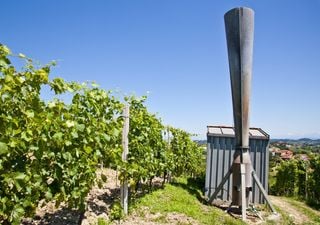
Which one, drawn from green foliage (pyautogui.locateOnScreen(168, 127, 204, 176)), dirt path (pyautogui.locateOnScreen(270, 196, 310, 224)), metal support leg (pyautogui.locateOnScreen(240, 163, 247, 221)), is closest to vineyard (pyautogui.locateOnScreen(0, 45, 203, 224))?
metal support leg (pyautogui.locateOnScreen(240, 163, 247, 221))

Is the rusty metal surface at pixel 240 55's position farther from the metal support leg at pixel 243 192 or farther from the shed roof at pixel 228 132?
the shed roof at pixel 228 132

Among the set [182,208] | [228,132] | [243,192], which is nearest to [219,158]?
[228,132]

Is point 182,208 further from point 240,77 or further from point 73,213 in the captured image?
point 240,77

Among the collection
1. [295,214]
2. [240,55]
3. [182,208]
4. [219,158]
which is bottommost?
[295,214]

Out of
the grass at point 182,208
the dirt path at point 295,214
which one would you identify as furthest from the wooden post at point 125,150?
the dirt path at point 295,214

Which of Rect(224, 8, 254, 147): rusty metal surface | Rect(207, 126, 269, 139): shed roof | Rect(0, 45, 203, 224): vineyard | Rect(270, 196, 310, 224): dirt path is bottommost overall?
Rect(270, 196, 310, 224): dirt path

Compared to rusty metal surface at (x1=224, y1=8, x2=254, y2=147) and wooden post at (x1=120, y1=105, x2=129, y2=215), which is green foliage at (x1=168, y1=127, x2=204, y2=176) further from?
wooden post at (x1=120, y1=105, x2=129, y2=215)

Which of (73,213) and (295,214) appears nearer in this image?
(73,213)

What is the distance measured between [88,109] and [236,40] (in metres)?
4.41

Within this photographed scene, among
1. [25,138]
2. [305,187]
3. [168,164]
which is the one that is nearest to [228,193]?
[168,164]

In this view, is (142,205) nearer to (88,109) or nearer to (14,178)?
(88,109)

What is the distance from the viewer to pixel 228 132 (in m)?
10.5

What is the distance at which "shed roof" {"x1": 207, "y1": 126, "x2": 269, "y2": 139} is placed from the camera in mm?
9898

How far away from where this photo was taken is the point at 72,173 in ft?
11.7
